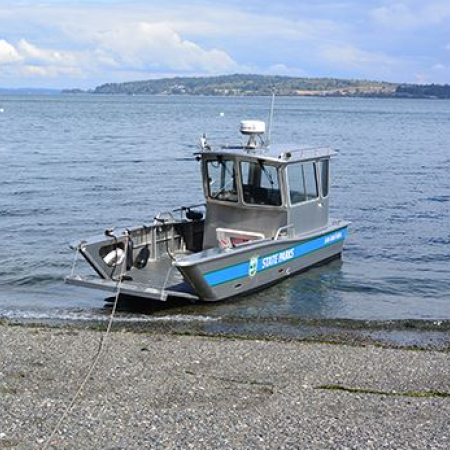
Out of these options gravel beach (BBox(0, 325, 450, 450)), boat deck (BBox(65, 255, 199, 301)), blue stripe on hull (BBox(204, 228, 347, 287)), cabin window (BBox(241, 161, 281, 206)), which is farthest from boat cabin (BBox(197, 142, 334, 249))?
gravel beach (BBox(0, 325, 450, 450))

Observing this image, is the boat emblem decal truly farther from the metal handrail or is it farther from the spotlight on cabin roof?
Result: the spotlight on cabin roof

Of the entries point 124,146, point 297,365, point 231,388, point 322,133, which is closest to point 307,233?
point 297,365

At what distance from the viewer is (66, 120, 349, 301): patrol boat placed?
13859 millimetres

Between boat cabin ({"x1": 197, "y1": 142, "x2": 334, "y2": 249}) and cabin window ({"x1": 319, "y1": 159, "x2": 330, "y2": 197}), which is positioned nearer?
boat cabin ({"x1": 197, "y1": 142, "x2": 334, "y2": 249})

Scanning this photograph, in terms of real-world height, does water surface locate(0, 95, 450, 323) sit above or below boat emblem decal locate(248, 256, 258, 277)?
below

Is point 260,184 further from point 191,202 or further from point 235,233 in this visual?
point 191,202

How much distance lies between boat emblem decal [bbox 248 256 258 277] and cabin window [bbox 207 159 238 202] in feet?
4.80

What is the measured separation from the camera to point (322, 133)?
70.5 metres

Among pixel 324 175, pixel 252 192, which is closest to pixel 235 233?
pixel 252 192

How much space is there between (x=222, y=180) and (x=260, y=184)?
763 mm

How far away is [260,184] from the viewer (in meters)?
15.3

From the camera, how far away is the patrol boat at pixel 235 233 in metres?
13.9

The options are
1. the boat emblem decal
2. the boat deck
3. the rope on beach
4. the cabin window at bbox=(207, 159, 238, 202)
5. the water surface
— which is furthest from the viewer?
the cabin window at bbox=(207, 159, 238, 202)

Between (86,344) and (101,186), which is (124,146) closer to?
(101,186)
